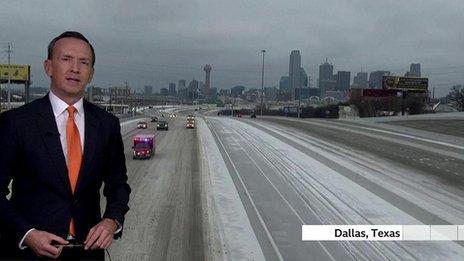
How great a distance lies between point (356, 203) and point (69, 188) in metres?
13.7

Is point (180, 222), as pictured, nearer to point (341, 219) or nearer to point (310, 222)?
point (310, 222)

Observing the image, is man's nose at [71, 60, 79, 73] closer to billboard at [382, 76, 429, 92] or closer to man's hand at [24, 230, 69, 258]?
man's hand at [24, 230, 69, 258]

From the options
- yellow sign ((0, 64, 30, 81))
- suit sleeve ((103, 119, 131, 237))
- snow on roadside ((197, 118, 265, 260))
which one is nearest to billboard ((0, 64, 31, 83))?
yellow sign ((0, 64, 30, 81))

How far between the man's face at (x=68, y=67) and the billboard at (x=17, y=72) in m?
70.2

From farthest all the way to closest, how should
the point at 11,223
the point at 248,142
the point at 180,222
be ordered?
the point at 248,142, the point at 180,222, the point at 11,223

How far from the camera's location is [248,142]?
37.0 metres

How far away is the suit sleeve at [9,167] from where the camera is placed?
2836 mm

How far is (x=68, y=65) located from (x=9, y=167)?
0.76 m

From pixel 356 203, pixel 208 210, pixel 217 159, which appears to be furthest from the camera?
pixel 217 159

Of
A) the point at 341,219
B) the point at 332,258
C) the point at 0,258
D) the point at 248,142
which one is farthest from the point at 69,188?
the point at 248,142

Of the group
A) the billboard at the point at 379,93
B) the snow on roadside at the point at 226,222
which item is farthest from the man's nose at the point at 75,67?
the billboard at the point at 379,93

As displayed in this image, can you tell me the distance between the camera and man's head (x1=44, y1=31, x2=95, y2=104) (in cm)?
293
